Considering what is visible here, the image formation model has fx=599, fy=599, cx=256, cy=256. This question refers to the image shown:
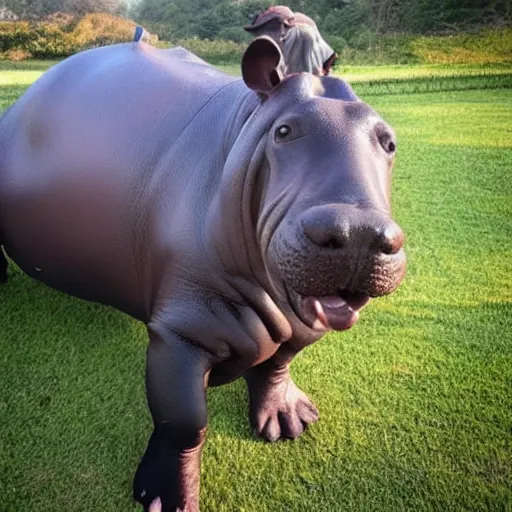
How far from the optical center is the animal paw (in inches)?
88.2

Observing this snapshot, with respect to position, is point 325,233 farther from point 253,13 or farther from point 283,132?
point 253,13

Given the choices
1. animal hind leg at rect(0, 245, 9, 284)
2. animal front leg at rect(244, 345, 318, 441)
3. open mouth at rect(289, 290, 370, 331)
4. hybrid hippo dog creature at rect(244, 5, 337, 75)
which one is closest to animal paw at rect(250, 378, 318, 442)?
animal front leg at rect(244, 345, 318, 441)

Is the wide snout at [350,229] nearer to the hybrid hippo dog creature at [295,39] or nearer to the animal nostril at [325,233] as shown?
the animal nostril at [325,233]

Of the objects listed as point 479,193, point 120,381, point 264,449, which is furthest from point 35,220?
point 479,193

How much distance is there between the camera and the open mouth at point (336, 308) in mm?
1348

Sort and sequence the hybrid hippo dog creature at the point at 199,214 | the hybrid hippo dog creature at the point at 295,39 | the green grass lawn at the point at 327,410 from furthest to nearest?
the hybrid hippo dog creature at the point at 295,39 → the green grass lawn at the point at 327,410 → the hybrid hippo dog creature at the point at 199,214

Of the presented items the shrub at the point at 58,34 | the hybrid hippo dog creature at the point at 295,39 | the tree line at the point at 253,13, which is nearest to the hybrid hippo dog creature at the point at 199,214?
the hybrid hippo dog creature at the point at 295,39

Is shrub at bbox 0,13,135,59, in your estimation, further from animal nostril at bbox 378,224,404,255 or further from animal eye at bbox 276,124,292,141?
animal nostril at bbox 378,224,404,255

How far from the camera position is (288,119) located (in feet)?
4.67

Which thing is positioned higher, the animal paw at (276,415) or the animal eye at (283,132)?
the animal eye at (283,132)

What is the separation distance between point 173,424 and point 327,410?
825 mm

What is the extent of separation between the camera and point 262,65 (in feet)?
4.98

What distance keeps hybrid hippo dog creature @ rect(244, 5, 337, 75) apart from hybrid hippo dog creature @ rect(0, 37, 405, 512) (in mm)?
419

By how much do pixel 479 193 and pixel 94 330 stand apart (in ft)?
11.1
